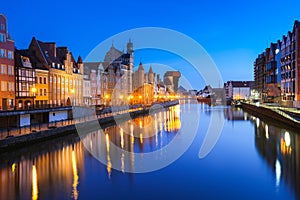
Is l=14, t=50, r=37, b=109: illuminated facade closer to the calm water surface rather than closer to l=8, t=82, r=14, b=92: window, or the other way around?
l=8, t=82, r=14, b=92: window

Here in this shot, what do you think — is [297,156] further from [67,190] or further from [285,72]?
[285,72]

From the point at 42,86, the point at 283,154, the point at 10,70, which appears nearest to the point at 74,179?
the point at 283,154

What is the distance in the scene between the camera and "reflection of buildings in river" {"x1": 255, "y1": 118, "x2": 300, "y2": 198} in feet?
55.6

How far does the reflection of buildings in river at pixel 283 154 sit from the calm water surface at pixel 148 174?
0.06 feet

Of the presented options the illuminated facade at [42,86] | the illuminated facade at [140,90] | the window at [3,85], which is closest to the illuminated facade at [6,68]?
the window at [3,85]

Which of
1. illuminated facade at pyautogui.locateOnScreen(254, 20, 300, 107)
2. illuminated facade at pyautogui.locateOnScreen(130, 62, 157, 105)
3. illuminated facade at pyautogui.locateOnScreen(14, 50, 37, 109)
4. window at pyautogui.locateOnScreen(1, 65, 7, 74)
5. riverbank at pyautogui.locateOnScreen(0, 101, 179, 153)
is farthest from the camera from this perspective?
illuminated facade at pyautogui.locateOnScreen(130, 62, 157, 105)

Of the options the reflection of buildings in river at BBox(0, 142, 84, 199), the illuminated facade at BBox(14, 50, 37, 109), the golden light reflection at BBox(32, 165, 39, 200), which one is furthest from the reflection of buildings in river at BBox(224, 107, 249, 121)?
the golden light reflection at BBox(32, 165, 39, 200)

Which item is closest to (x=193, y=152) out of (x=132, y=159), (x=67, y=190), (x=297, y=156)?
(x=132, y=159)

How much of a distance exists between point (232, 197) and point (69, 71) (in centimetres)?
3934

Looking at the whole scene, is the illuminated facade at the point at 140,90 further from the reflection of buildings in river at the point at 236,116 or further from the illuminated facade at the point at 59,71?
the illuminated facade at the point at 59,71

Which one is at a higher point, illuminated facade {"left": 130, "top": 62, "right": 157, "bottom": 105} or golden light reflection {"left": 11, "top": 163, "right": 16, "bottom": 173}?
illuminated facade {"left": 130, "top": 62, "right": 157, "bottom": 105}

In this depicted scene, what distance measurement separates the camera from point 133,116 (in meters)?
58.2

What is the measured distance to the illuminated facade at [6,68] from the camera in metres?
31.2

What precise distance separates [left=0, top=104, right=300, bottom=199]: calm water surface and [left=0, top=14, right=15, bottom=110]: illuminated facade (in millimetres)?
9393
